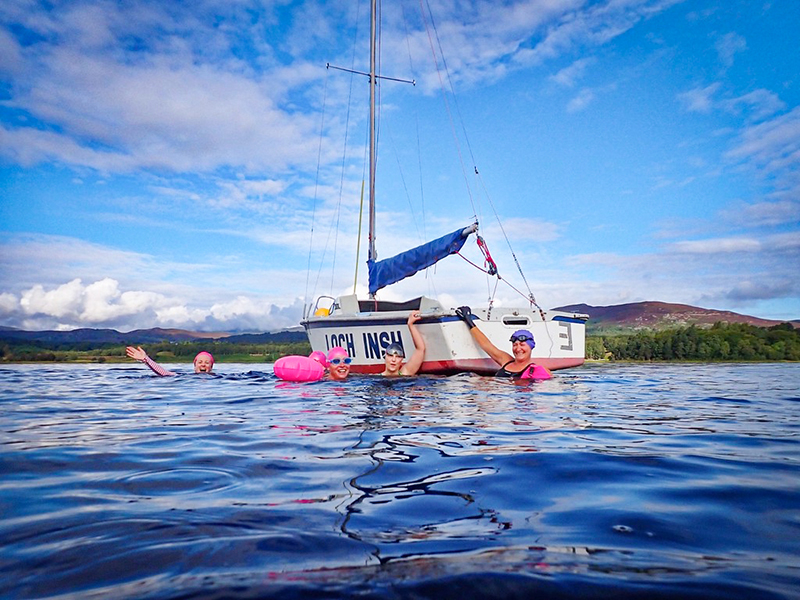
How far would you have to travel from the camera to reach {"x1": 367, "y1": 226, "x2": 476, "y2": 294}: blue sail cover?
12812 mm

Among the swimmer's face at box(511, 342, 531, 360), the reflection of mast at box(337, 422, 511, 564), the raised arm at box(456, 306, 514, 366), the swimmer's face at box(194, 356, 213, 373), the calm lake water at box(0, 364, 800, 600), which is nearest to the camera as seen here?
the calm lake water at box(0, 364, 800, 600)

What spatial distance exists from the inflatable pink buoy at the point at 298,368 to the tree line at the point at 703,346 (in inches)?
1067

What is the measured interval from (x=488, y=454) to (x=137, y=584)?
7.34ft

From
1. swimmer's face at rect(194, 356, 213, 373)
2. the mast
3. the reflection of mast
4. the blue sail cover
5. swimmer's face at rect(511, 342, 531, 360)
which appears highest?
the mast

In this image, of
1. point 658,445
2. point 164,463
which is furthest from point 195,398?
point 658,445

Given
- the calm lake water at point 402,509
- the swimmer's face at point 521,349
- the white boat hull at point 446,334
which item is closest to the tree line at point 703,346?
the white boat hull at point 446,334

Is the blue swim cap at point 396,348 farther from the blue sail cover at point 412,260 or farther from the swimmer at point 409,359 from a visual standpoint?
the blue sail cover at point 412,260

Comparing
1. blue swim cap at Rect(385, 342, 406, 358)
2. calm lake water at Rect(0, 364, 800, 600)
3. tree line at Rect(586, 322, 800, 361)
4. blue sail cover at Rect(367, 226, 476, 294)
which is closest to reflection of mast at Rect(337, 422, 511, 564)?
calm lake water at Rect(0, 364, 800, 600)

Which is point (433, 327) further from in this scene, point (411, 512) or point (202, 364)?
point (411, 512)

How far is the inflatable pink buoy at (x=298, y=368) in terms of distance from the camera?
9.70 meters

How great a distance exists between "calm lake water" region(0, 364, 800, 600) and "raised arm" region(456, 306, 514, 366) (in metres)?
6.11

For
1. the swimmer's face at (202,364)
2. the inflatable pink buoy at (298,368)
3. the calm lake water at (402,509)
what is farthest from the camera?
the swimmer's face at (202,364)

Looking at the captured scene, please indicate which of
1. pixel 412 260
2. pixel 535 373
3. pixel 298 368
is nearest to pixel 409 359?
pixel 298 368

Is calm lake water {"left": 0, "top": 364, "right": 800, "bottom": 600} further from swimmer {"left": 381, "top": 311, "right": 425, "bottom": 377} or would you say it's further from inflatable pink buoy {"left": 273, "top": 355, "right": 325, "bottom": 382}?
swimmer {"left": 381, "top": 311, "right": 425, "bottom": 377}
